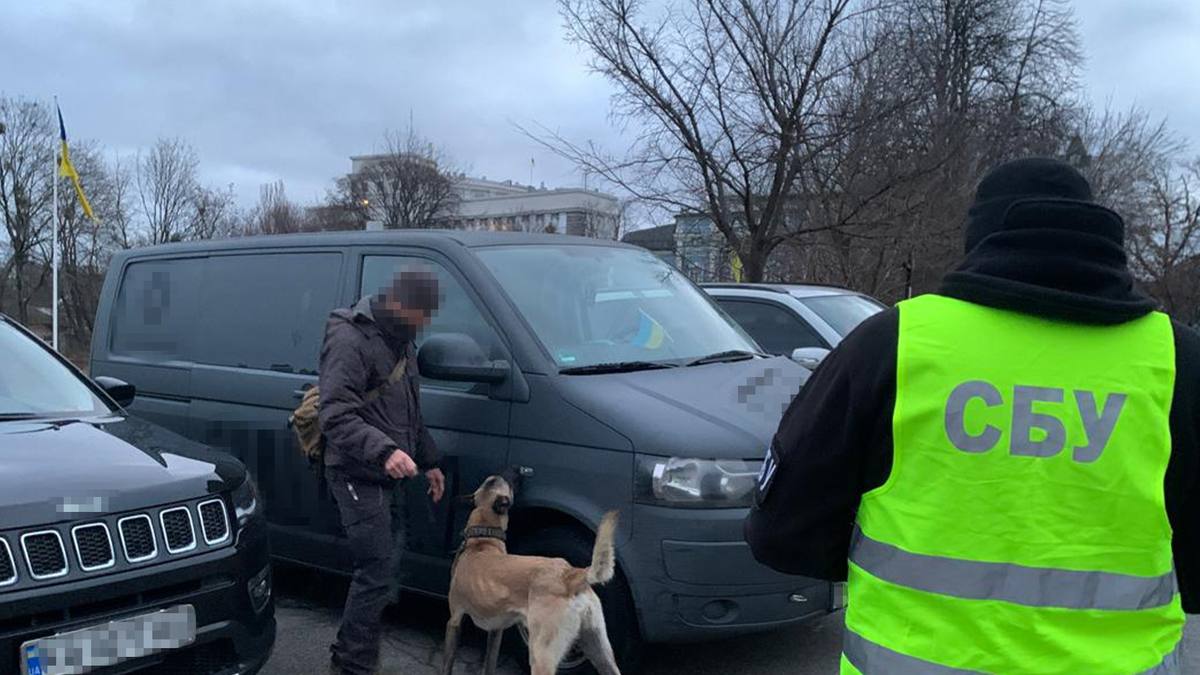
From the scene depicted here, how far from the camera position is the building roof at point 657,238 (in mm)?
16922

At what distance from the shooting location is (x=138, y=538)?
10.5 feet

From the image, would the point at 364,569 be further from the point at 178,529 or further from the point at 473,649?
the point at 473,649

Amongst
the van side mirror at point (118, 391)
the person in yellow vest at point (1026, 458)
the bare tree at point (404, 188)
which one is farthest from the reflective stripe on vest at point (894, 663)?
the bare tree at point (404, 188)

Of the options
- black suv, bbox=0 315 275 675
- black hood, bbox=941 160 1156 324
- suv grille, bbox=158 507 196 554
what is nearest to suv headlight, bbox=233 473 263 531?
black suv, bbox=0 315 275 675

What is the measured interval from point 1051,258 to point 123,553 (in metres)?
2.89

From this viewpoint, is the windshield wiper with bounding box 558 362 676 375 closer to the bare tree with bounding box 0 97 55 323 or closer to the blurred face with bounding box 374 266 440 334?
the blurred face with bounding box 374 266 440 334

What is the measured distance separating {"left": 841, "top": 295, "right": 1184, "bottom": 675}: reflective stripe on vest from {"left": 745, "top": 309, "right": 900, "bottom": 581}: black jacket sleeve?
0.05m

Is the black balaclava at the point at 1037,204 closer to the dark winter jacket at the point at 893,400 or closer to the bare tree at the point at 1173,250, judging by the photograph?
the dark winter jacket at the point at 893,400

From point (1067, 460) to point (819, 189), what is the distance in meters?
12.3

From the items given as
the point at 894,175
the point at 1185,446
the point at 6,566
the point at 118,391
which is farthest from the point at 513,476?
the point at 894,175

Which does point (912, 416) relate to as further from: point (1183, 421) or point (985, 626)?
point (1183, 421)

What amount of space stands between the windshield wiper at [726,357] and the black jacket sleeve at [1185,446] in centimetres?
281

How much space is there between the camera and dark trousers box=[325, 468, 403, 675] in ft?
13.0

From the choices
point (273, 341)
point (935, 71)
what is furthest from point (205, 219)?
point (273, 341)
